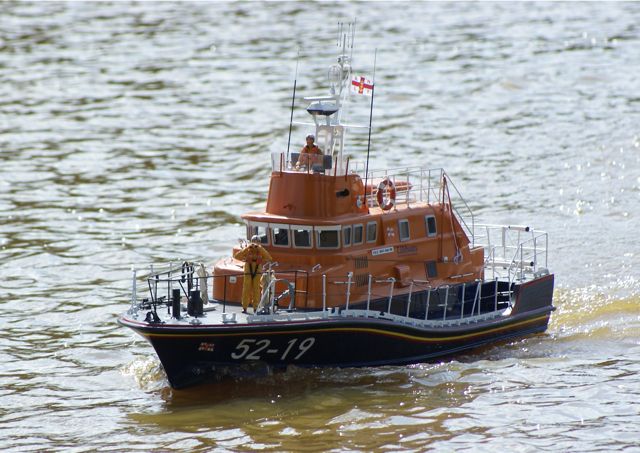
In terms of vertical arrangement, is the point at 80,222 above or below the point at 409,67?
below

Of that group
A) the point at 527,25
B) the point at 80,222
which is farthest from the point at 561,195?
the point at 527,25

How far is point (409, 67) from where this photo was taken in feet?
173

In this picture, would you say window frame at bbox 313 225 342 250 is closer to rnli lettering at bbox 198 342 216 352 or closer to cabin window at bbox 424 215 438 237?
cabin window at bbox 424 215 438 237

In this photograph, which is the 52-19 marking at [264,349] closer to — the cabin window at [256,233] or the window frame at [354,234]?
the window frame at [354,234]

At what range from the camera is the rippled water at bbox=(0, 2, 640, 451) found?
2059 cm

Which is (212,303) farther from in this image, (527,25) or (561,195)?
(527,25)

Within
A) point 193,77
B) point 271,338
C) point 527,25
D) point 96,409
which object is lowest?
point 96,409

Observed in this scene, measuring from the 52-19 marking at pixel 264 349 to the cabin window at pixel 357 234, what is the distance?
256cm

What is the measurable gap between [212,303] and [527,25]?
1615 inches

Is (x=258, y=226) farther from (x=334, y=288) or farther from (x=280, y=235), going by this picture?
(x=334, y=288)

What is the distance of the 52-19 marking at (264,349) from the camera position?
21.5m

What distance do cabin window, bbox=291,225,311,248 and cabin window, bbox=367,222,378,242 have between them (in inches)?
53.2

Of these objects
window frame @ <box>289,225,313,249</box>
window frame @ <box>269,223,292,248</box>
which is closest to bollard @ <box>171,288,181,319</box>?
window frame @ <box>269,223,292,248</box>

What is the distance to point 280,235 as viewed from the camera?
23.2 meters
